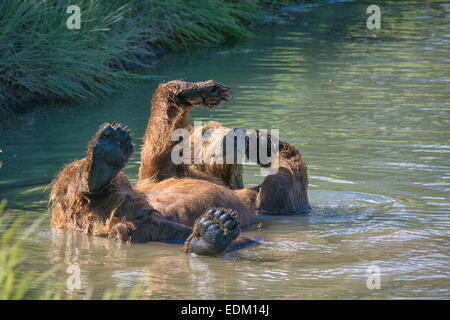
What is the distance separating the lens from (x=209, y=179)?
6.22 meters

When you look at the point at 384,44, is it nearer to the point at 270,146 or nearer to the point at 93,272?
the point at 270,146

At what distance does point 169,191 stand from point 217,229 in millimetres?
1006

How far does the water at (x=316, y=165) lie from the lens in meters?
4.62

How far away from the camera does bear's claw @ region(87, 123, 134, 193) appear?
196 inches

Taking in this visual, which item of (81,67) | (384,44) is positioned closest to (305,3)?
(384,44)

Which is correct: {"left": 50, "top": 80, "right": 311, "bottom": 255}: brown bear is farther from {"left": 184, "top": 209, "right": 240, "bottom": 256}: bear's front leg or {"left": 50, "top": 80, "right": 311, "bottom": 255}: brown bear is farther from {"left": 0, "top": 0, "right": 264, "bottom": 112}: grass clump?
{"left": 0, "top": 0, "right": 264, "bottom": 112}: grass clump

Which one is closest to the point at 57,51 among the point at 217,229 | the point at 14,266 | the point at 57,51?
the point at 57,51

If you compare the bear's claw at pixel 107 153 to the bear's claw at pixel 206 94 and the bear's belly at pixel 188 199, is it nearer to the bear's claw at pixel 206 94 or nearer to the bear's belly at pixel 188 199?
the bear's belly at pixel 188 199

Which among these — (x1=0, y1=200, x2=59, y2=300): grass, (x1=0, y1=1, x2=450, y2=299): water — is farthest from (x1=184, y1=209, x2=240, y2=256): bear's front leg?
(x1=0, y1=200, x2=59, y2=300): grass

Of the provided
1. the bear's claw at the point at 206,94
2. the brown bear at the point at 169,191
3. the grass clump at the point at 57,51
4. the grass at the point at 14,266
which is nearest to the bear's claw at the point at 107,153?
the brown bear at the point at 169,191

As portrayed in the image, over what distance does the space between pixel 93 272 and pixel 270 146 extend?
198 cm

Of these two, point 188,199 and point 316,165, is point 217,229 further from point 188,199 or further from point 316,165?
point 316,165

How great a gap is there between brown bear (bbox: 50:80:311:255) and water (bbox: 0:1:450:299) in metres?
0.14

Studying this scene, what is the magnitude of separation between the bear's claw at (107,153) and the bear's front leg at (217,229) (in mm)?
674
